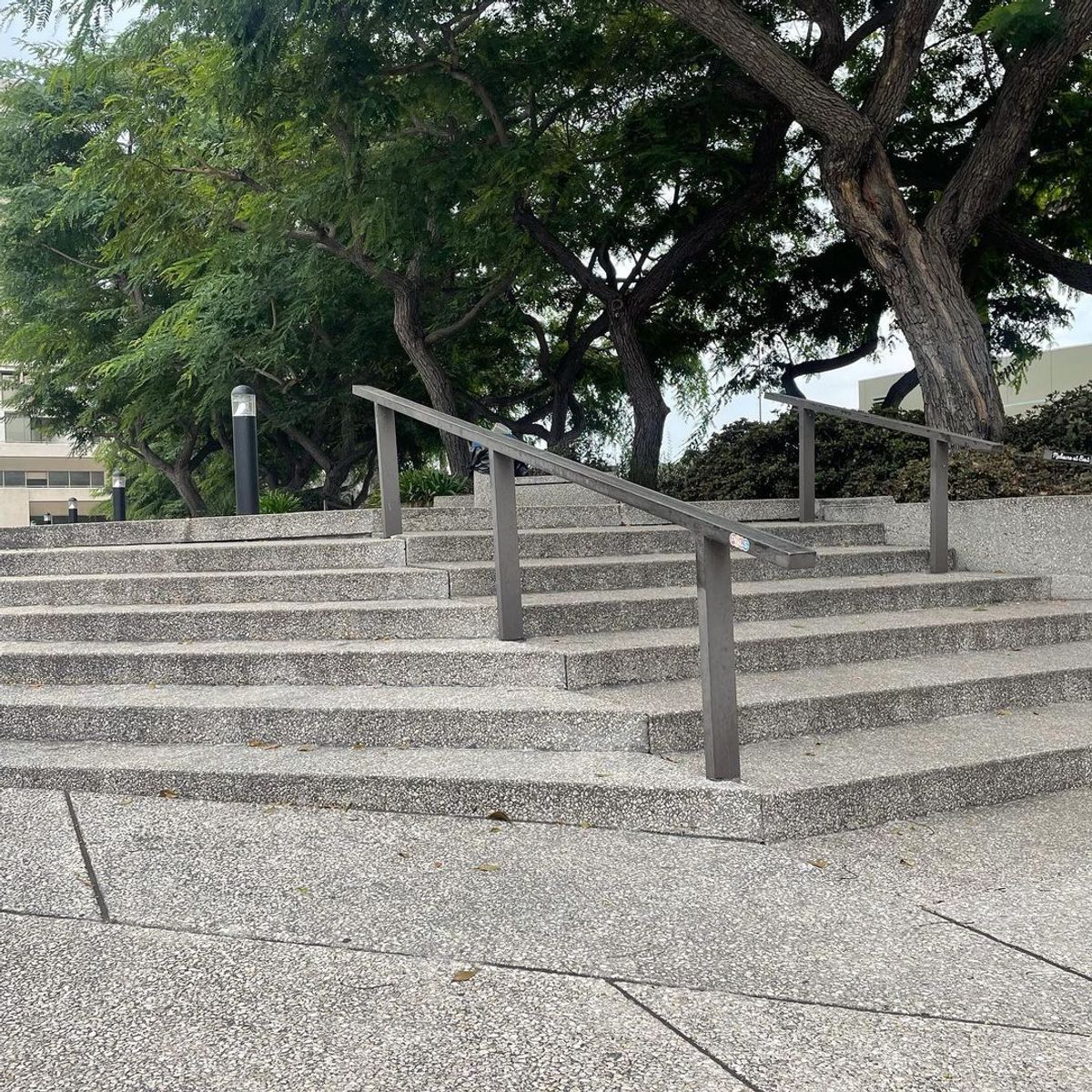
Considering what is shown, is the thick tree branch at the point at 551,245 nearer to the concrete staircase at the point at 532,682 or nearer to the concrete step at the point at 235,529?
the concrete step at the point at 235,529

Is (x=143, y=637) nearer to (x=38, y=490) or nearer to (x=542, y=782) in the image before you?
(x=542, y=782)

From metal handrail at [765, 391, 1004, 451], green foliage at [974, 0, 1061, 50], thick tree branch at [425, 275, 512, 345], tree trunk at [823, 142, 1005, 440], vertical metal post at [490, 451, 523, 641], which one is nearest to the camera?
vertical metal post at [490, 451, 523, 641]

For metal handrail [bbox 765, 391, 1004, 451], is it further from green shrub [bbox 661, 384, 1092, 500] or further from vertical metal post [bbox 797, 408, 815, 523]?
green shrub [bbox 661, 384, 1092, 500]

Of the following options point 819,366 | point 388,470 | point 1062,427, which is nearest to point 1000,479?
point 1062,427

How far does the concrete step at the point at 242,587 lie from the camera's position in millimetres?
6016

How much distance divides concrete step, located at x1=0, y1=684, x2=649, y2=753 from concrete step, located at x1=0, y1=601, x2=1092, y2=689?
0.10 meters

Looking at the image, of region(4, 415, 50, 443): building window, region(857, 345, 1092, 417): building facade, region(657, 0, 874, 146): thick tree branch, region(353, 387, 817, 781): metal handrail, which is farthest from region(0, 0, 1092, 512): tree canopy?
region(4, 415, 50, 443): building window

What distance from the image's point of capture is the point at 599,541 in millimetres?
7141

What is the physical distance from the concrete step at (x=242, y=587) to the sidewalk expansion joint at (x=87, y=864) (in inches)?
78.0

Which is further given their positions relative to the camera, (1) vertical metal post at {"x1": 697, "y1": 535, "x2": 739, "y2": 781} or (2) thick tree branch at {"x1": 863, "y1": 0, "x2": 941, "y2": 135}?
(2) thick tree branch at {"x1": 863, "y1": 0, "x2": 941, "y2": 135}

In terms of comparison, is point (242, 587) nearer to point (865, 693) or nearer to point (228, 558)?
point (228, 558)

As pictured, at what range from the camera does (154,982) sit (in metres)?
2.74

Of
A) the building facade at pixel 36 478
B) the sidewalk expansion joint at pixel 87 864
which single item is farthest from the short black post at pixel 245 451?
the building facade at pixel 36 478

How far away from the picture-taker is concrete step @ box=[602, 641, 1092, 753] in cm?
454
